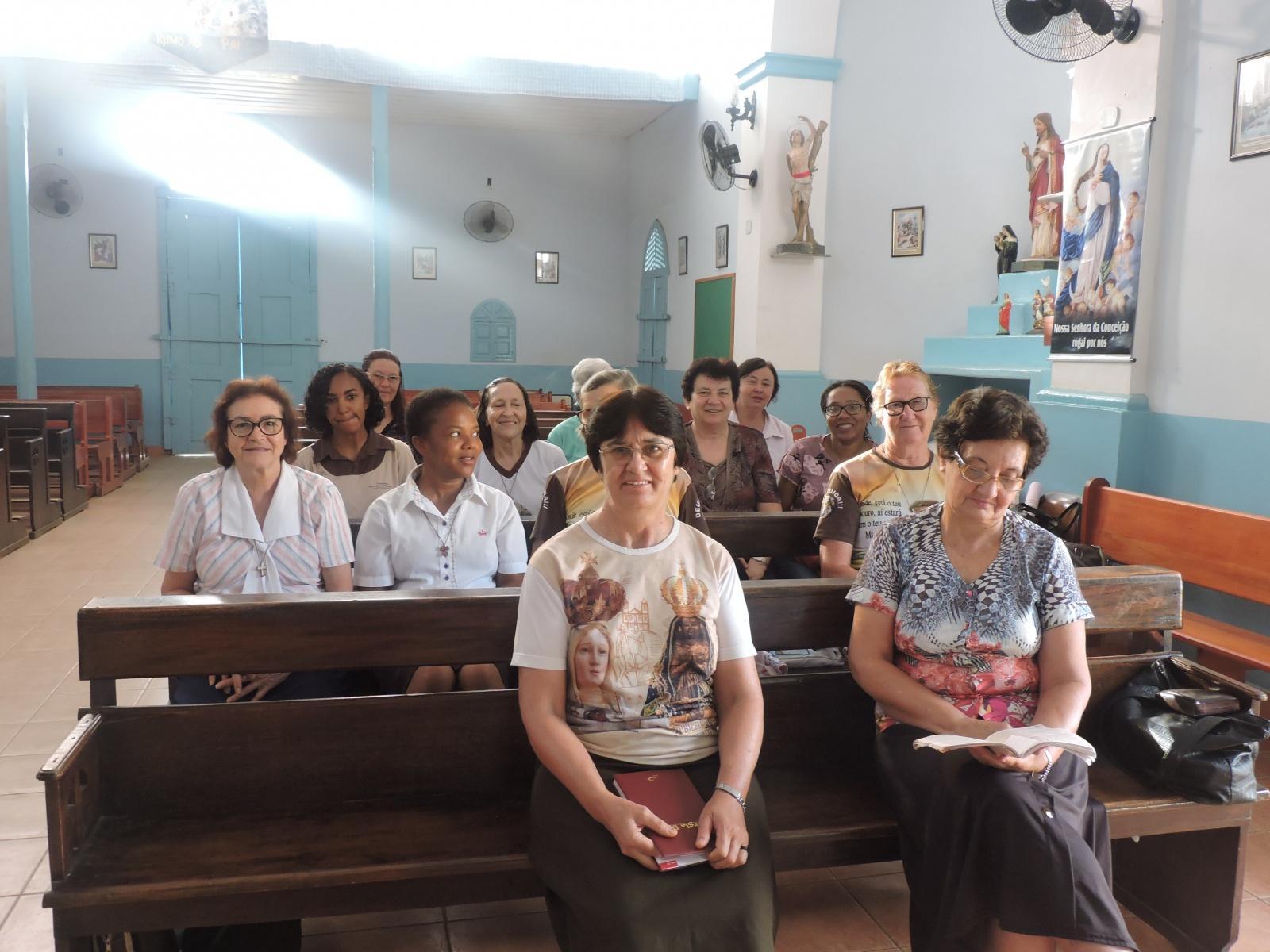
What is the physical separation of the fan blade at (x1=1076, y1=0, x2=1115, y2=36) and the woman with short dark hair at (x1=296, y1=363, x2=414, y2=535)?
131 inches

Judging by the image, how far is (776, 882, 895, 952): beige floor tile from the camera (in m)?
2.19

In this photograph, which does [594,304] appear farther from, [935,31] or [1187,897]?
[1187,897]

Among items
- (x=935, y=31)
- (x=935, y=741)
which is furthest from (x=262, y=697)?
(x=935, y=31)

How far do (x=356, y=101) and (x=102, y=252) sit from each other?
10.5 ft

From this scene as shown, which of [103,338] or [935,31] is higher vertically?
[935,31]

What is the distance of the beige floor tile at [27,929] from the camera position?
213 cm

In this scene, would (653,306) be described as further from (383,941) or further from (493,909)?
(383,941)

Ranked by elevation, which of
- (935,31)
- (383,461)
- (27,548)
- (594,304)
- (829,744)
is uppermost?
(935,31)

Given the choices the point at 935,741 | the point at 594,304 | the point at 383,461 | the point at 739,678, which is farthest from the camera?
the point at 594,304

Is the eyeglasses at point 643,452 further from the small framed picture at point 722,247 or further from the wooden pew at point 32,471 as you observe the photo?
the small framed picture at point 722,247

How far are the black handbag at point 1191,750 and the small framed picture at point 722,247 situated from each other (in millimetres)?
6924

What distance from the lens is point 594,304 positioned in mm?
12141

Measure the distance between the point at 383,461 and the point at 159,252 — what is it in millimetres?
8809

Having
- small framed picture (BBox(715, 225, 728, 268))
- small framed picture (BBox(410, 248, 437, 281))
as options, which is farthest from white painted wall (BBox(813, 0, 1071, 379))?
small framed picture (BBox(410, 248, 437, 281))
